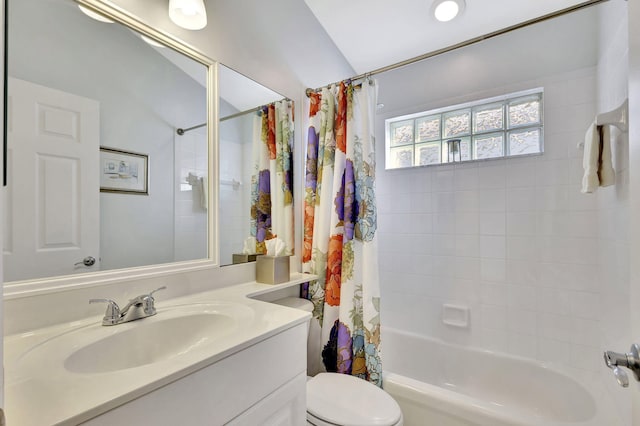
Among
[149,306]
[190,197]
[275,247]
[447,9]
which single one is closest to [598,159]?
[447,9]

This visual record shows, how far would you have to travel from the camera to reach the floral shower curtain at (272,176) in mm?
1563

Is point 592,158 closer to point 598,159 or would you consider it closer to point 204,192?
point 598,159

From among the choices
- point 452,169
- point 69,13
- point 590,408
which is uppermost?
point 69,13

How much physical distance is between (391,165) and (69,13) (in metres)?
2.10

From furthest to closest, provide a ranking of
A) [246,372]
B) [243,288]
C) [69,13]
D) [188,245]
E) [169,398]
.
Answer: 1. [243,288]
2. [188,245]
3. [69,13]
4. [246,372]
5. [169,398]

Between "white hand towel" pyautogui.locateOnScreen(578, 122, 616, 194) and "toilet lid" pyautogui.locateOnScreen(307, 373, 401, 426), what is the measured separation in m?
1.32

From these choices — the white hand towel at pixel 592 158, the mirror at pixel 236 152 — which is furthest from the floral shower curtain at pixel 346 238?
the white hand towel at pixel 592 158

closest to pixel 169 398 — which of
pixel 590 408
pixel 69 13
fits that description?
pixel 69 13

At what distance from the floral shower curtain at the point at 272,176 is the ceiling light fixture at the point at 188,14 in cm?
48

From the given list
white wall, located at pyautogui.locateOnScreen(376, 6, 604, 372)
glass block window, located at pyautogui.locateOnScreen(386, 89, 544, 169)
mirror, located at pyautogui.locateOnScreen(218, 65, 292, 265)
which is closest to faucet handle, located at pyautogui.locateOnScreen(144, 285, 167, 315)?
mirror, located at pyautogui.locateOnScreen(218, 65, 292, 265)

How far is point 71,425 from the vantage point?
489 mm

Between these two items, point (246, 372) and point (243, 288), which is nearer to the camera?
point (246, 372)

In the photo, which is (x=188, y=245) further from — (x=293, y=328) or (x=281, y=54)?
(x=281, y=54)

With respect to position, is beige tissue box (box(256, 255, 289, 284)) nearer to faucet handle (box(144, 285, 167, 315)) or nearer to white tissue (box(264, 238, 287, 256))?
white tissue (box(264, 238, 287, 256))
